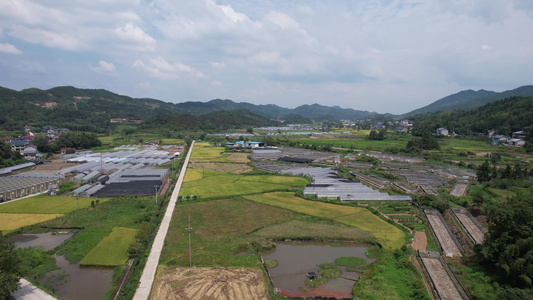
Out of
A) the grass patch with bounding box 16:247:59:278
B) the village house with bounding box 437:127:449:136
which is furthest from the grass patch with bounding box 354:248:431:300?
the village house with bounding box 437:127:449:136

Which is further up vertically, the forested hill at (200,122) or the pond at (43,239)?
the forested hill at (200,122)

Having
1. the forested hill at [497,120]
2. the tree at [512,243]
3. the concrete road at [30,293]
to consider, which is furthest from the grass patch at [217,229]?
the forested hill at [497,120]

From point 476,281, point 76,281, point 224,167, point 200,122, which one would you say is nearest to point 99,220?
point 76,281

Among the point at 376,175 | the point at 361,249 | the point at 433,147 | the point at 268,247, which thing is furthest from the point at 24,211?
the point at 433,147

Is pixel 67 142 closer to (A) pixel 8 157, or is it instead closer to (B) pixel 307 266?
(A) pixel 8 157

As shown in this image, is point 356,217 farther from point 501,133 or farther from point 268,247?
point 501,133

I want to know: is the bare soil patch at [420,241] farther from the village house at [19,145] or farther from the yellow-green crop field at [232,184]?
the village house at [19,145]
